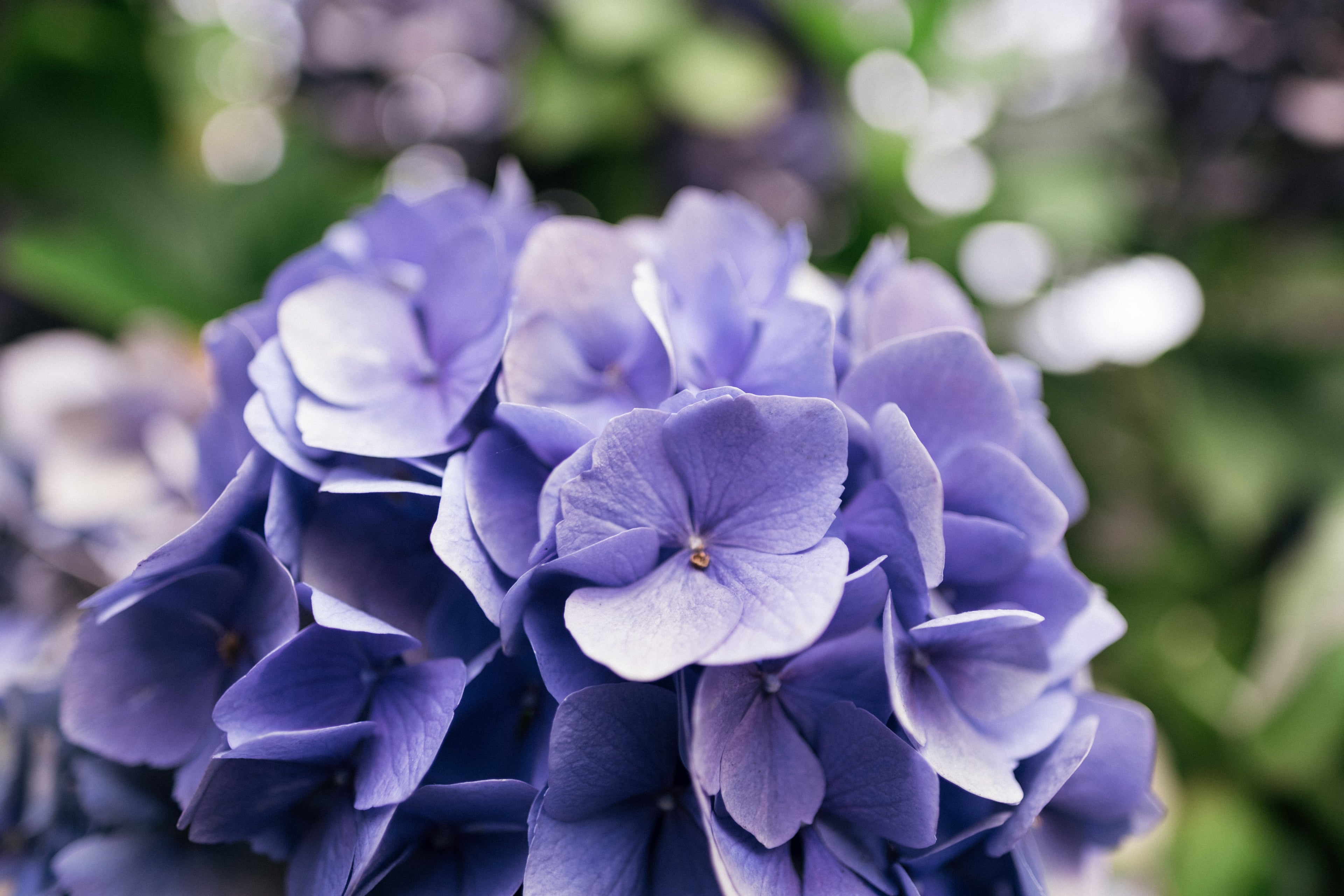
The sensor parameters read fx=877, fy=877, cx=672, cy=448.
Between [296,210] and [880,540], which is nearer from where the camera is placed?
[880,540]

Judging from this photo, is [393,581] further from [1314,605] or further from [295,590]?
[1314,605]

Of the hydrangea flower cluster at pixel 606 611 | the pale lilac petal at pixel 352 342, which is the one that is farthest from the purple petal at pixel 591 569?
the pale lilac petal at pixel 352 342

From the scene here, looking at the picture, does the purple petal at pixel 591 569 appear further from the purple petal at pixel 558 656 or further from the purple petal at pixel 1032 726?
the purple petal at pixel 1032 726

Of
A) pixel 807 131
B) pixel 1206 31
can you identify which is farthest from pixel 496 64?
pixel 1206 31

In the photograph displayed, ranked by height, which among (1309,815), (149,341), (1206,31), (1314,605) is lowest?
(1309,815)

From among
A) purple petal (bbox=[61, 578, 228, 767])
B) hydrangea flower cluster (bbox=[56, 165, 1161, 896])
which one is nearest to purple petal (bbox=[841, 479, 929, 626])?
hydrangea flower cluster (bbox=[56, 165, 1161, 896])

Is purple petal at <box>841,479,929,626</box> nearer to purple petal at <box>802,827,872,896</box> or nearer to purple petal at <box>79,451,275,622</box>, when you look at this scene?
purple petal at <box>802,827,872,896</box>
